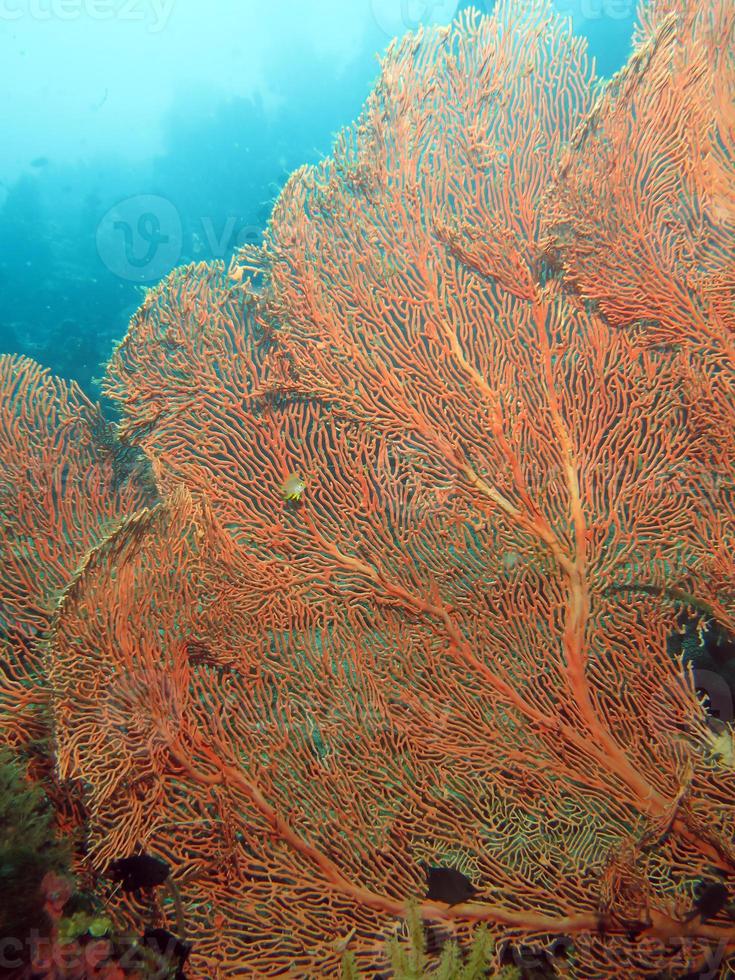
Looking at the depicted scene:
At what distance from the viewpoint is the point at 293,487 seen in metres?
2.94

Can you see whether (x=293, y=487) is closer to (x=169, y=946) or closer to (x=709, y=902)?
(x=169, y=946)

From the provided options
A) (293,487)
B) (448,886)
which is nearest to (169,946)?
(448,886)

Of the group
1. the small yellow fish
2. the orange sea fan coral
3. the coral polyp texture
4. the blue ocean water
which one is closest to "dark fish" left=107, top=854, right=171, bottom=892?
Answer: the coral polyp texture

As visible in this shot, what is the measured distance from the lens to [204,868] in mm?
2449

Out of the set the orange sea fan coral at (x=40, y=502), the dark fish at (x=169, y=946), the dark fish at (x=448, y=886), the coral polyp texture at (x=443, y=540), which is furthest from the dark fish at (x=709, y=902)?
the orange sea fan coral at (x=40, y=502)

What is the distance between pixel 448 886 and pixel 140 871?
143 centimetres

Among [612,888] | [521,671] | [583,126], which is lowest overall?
[612,888]

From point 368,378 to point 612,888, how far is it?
288 cm

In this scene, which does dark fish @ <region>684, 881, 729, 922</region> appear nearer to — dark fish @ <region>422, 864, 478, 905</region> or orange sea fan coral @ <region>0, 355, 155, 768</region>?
dark fish @ <region>422, 864, 478, 905</region>

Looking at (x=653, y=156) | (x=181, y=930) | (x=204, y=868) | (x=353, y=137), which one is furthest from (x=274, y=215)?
(x=181, y=930)

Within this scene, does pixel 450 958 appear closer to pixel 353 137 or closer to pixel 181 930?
pixel 181 930

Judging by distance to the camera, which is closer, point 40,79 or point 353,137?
point 353,137

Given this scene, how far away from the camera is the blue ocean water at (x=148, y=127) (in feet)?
45.4

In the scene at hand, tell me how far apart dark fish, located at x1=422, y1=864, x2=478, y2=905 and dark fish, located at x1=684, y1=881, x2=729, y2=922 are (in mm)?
977
